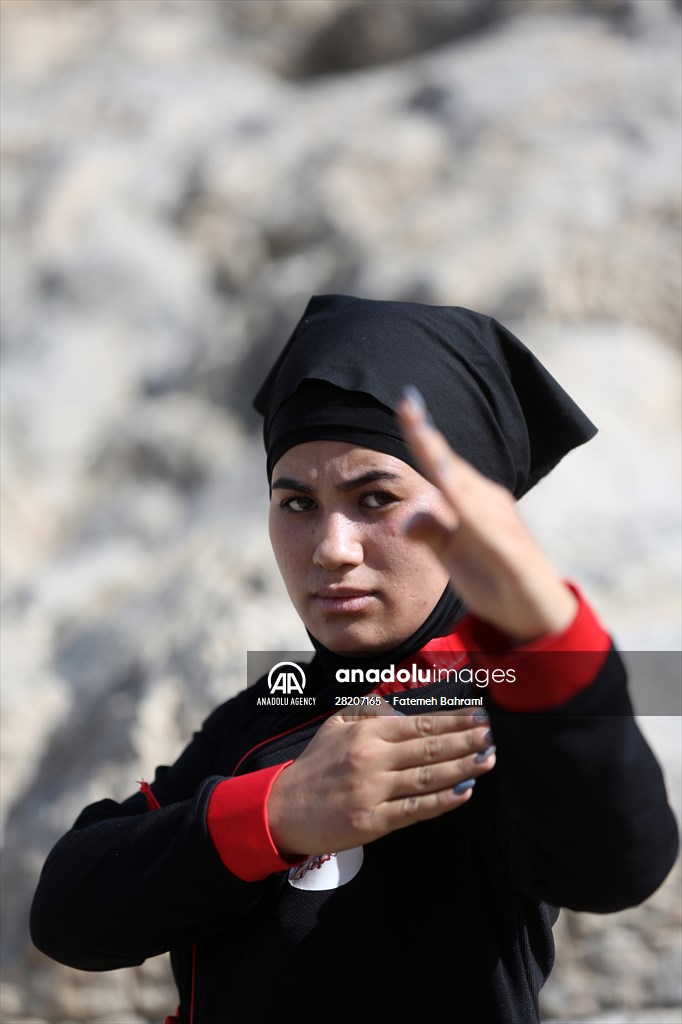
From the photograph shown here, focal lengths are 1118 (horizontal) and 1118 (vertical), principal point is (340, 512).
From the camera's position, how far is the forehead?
109cm

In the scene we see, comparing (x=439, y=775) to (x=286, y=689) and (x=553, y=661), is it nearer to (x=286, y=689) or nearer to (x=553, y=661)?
(x=553, y=661)

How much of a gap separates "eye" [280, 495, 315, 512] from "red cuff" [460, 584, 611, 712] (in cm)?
40

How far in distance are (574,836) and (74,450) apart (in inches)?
114

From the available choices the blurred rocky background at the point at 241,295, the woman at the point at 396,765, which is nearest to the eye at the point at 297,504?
the woman at the point at 396,765

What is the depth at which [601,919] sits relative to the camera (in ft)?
6.09

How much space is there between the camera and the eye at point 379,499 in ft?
3.58

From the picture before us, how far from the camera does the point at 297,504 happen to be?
115 centimetres

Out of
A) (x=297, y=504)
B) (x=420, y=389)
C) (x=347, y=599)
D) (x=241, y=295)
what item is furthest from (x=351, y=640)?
(x=241, y=295)

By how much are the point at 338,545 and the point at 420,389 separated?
20 cm

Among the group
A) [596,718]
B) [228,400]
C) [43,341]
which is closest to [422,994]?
[596,718]

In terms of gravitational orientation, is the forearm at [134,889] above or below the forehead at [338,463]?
below

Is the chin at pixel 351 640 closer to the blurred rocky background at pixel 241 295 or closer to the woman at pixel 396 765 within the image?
the woman at pixel 396 765

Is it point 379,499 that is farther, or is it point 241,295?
point 241,295

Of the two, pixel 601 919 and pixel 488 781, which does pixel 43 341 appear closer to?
pixel 601 919
